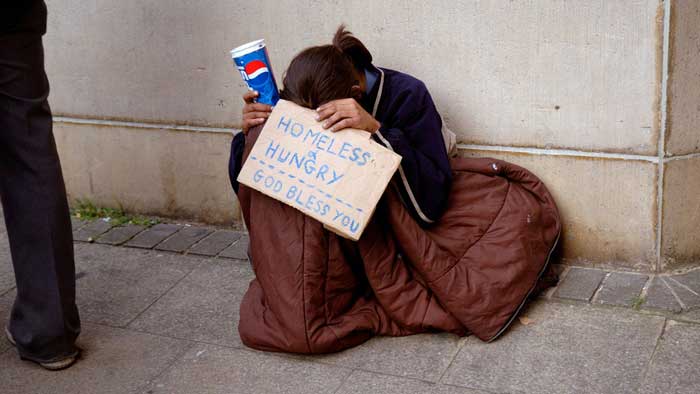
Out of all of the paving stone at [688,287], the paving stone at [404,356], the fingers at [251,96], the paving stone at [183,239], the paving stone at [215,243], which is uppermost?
the fingers at [251,96]

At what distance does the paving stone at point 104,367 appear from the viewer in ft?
10.2

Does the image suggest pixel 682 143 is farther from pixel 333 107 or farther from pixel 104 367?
pixel 104 367

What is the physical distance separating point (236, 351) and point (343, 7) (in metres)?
1.50

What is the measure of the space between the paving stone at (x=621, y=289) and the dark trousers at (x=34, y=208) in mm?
1940

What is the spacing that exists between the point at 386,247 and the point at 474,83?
32.8 inches

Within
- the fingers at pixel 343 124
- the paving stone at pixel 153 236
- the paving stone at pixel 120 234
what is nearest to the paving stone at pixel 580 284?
the fingers at pixel 343 124

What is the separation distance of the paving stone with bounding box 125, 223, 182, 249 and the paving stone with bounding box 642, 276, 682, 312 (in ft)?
7.29

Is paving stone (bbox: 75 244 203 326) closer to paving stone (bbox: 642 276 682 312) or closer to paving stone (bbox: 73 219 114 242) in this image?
paving stone (bbox: 73 219 114 242)

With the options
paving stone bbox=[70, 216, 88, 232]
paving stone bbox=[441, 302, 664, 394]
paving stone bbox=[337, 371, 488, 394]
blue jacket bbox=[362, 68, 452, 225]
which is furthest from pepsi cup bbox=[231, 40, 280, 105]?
paving stone bbox=[70, 216, 88, 232]

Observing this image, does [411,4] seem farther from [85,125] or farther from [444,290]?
[85,125]

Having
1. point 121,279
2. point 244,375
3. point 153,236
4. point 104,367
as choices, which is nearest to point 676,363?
point 244,375

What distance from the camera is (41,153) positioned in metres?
3.04

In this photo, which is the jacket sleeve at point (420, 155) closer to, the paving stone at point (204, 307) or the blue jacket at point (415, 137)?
the blue jacket at point (415, 137)

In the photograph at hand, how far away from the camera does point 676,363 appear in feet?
9.55
